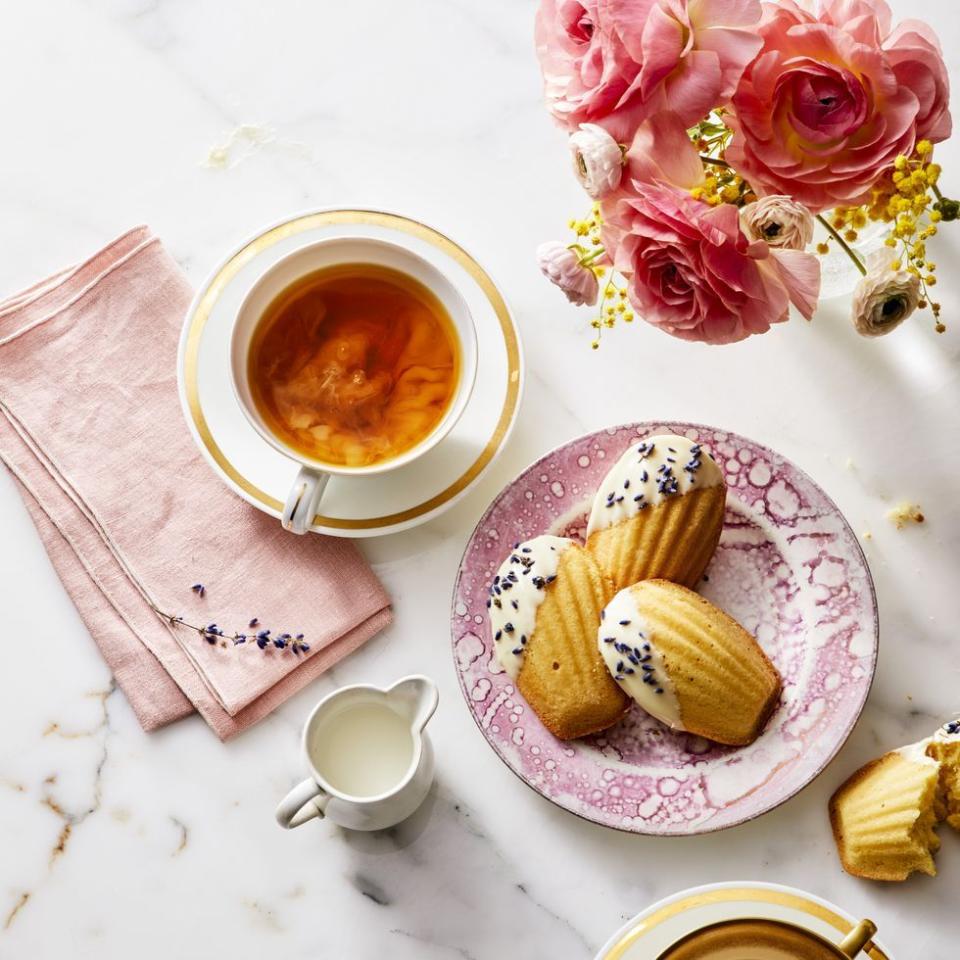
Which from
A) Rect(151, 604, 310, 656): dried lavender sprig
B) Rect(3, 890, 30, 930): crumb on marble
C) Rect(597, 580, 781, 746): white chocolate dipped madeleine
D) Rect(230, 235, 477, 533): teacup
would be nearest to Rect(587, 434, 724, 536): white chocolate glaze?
Rect(597, 580, 781, 746): white chocolate dipped madeleine

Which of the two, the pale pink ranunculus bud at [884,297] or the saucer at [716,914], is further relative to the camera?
the saucer at [716,914]

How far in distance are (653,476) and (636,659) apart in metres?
0.23

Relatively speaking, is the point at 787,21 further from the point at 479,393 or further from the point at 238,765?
the point at 238,765

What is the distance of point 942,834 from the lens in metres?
1.41

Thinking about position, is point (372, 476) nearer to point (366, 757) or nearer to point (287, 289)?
point (287, 289)

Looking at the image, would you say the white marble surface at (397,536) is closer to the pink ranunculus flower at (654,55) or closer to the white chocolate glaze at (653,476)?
the white chocolate glaze at (653,476)

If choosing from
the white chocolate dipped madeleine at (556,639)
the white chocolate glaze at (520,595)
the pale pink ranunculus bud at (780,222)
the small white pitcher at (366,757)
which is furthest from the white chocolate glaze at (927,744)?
the pale pink ranunculus bud at (780,222)

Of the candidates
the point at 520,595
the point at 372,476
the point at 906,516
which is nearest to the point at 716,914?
the point at 520,595

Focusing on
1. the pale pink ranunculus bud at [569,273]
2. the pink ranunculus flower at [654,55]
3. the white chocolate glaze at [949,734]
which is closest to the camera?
the pink ranunculus flower at [654,55]

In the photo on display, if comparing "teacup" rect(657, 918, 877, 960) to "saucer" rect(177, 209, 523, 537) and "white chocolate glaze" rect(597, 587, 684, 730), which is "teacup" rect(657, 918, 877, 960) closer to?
"white chocolate glaze" rect(597, 587, 684, 730)

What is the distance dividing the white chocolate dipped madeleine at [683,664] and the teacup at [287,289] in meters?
0.33

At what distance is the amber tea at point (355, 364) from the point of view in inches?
52.0

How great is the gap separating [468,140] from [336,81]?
21 cm

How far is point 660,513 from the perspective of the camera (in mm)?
1330
